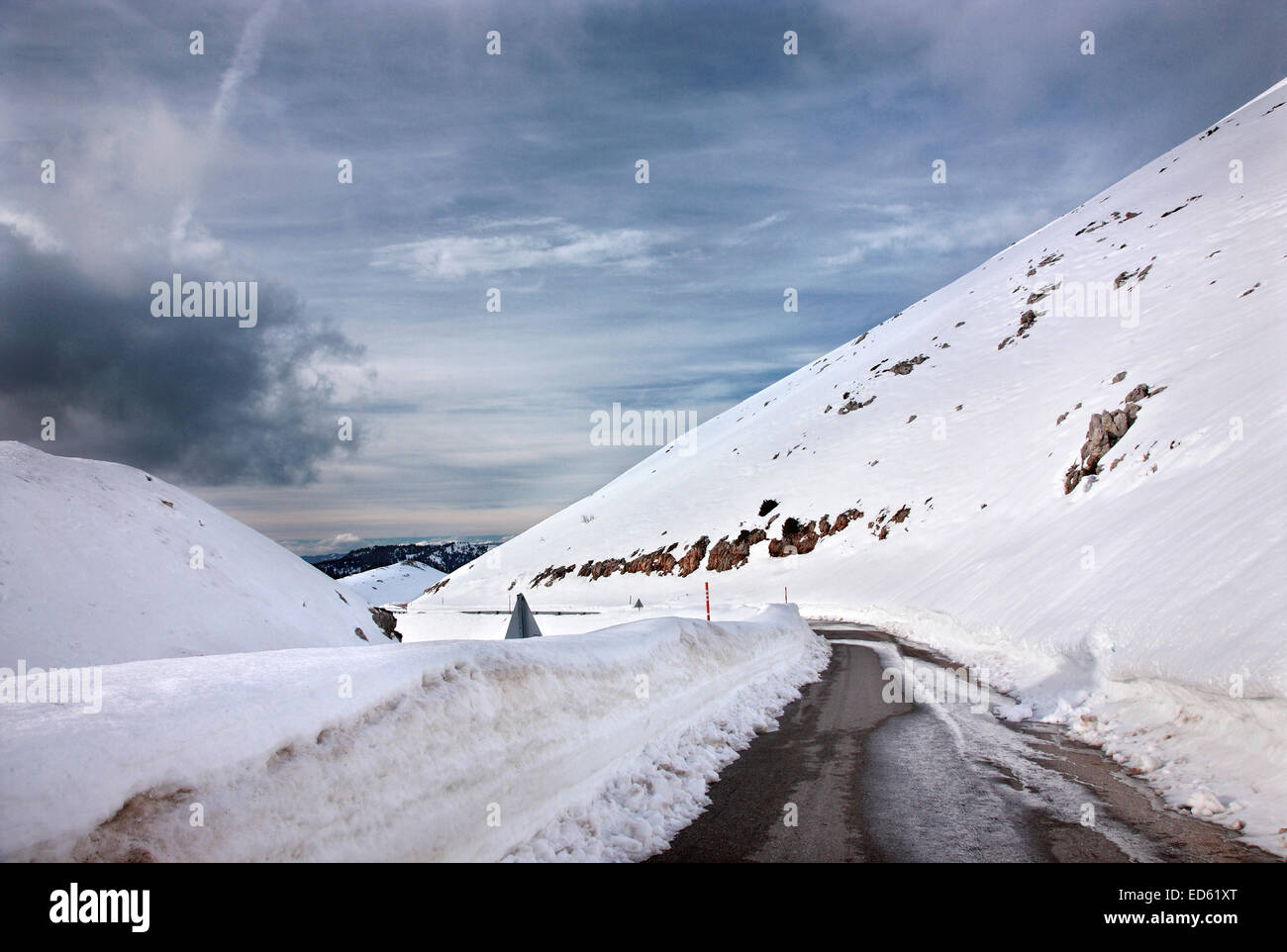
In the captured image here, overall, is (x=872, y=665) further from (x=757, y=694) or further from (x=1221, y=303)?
(x=1221, y=303)

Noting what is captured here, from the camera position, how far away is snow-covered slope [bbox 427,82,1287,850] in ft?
28.4

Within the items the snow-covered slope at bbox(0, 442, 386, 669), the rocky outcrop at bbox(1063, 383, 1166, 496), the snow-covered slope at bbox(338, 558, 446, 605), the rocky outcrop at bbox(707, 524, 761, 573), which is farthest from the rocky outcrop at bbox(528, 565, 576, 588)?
the snow-covered slope at bbox(338, 558, 446, 605)

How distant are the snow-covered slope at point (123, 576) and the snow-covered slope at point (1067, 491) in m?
10.4

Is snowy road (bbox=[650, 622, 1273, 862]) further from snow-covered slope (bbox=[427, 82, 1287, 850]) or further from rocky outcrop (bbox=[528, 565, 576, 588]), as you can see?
Answer: rocky outcrop (bbox=[528, 565, 576, 588])

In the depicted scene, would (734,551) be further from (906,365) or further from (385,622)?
(385,622)

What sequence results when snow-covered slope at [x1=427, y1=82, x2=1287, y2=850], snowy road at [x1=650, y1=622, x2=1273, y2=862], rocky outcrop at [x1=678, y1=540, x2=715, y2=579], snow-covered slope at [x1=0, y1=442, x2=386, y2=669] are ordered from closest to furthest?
snowy road at [x1=650, y1=622, x2=1273, y2=862], snow-covered slope at [x1=0, y1=442, x2=386, y2=669], snow-covered slope at [x1=427, y1=82, x2=1287, y2=850], rocky outcrop at [x1=678, y1=540, x2=715, y2=579]

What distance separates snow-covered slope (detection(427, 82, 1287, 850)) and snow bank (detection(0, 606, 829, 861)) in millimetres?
4911

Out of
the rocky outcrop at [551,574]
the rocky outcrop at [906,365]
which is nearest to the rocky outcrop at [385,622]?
the rocky outcrop at [551,574]

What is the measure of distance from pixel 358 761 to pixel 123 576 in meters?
6.17

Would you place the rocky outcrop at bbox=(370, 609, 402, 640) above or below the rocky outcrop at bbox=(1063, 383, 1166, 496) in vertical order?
below

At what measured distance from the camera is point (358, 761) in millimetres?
4195
